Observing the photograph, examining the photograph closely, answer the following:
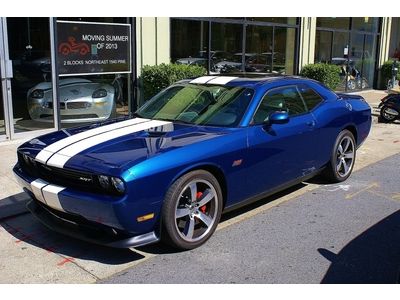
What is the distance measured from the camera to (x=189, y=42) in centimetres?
1147

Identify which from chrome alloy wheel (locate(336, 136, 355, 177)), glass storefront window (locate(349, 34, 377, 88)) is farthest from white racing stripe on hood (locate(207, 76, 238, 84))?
glass storefront window (locate(349, 34, 377, 88))

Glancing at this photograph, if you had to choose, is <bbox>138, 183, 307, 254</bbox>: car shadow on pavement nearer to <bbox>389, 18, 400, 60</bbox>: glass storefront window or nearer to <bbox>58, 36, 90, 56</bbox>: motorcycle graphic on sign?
<bbox>58, 36, 90, 56</bbox>: motorcycle graphic on sign

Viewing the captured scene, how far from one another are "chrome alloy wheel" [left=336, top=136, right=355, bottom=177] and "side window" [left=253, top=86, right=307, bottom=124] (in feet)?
3.30

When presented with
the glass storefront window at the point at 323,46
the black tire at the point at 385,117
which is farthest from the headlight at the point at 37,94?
the glass storefront window at the point at 323,46

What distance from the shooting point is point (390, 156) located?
8.16 meters

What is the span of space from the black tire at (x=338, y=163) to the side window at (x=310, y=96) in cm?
58

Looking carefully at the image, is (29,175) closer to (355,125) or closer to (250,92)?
(250,92)

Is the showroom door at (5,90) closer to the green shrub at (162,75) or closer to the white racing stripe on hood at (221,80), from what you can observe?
the green shrub at (162,75)

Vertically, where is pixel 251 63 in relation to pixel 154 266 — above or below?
above

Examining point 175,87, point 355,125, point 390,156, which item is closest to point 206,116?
point 175,87

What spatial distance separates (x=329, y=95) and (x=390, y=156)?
2.68 m

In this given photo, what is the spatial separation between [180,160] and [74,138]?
3.64ft

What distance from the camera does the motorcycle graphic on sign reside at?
8809mm

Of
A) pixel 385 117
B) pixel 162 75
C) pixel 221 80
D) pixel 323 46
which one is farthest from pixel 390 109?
pixel 221 80
